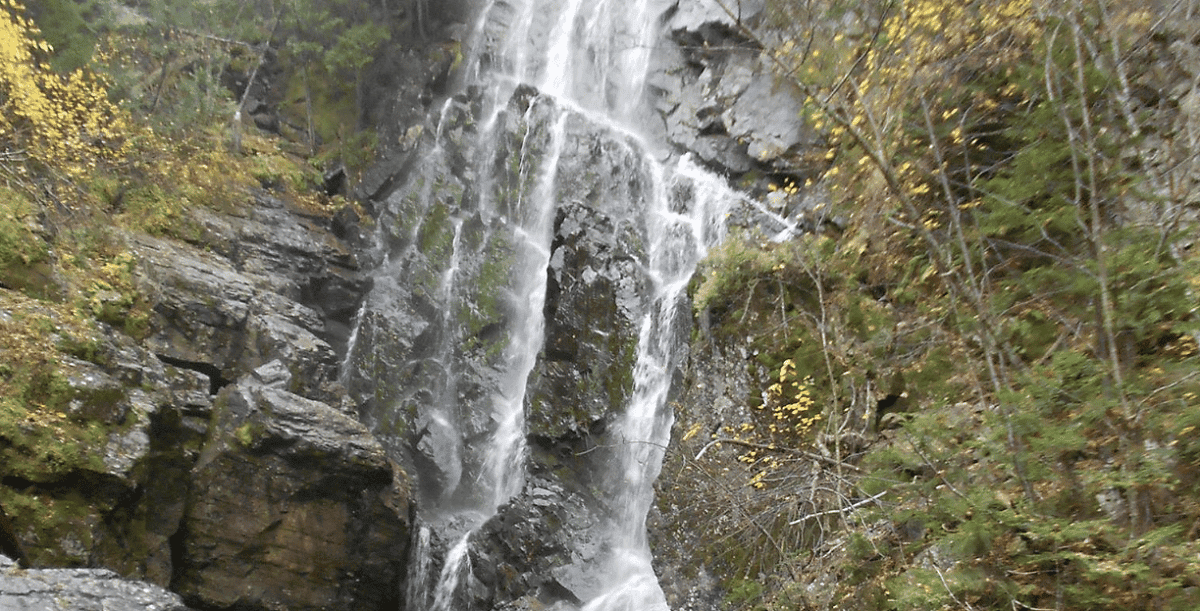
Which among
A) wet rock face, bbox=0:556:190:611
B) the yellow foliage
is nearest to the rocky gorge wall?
wet rock face, bbox=0:556:190:611

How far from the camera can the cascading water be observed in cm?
1238

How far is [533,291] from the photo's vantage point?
1722 cm

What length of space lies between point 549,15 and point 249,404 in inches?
597

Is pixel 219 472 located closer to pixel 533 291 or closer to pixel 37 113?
pixel 37 113

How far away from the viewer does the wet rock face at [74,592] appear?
537cm

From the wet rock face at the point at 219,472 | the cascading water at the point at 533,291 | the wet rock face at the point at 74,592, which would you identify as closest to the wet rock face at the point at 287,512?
the wet rock face at the point at 219,472

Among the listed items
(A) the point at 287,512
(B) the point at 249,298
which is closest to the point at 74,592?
(A) the point at 287,512

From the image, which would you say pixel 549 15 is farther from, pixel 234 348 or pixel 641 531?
pixel 641 531

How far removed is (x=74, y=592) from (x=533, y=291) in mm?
12146

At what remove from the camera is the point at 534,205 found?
18.2 meters

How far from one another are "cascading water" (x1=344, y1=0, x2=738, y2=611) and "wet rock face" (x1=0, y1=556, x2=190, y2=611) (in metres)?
5.71

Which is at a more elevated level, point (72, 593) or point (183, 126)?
point (183, 126)

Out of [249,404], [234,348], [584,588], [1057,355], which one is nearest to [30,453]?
[249,404]

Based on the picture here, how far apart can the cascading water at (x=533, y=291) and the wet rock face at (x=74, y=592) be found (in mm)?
5711
